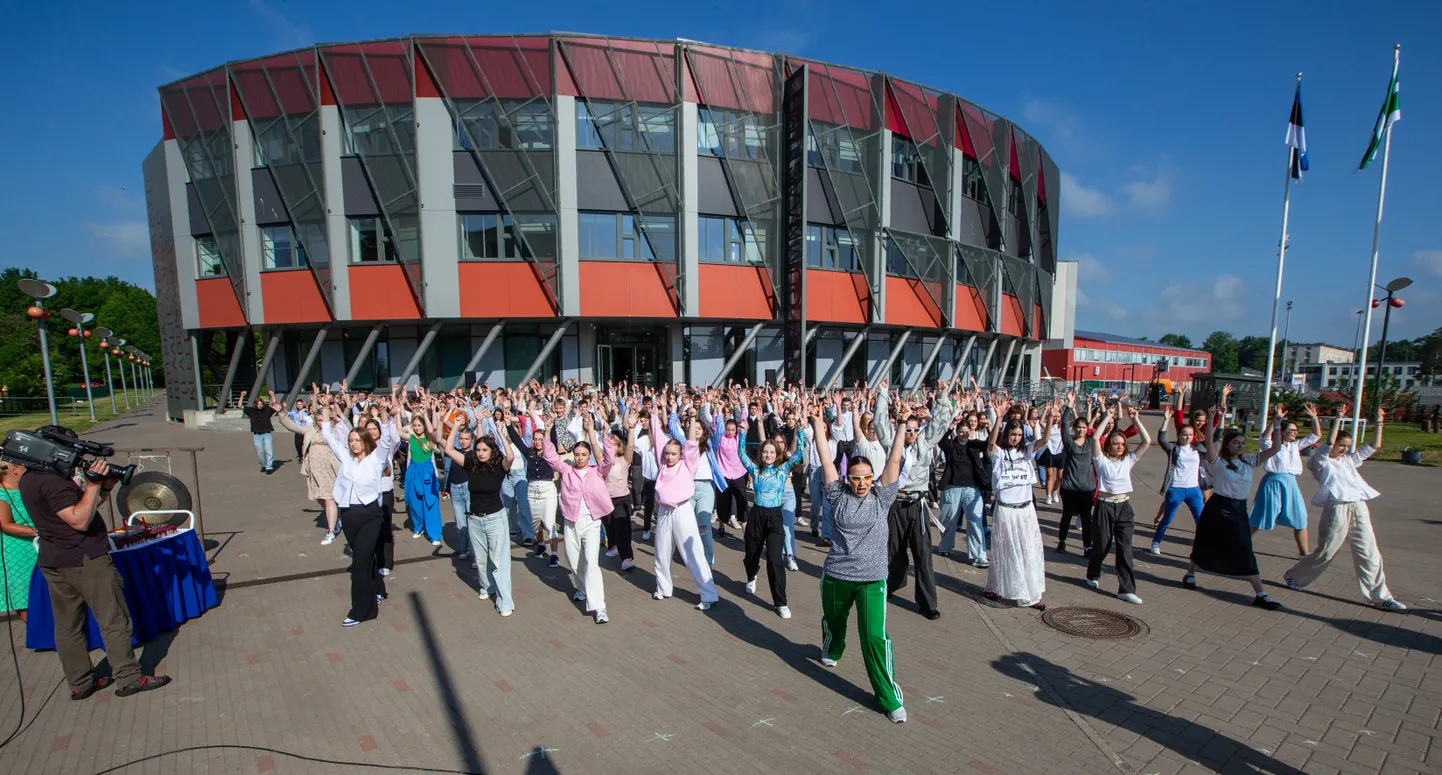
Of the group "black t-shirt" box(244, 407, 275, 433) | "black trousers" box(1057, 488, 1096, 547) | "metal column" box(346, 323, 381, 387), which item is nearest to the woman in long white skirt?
"black trousers" box(1057, 488, 1096, 547)

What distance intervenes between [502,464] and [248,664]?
100 inches

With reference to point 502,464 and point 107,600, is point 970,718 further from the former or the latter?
point 107,600

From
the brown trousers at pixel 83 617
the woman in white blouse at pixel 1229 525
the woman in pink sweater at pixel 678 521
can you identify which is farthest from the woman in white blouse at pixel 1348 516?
the brown trousers at pixel 83 617

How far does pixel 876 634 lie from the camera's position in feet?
14.6

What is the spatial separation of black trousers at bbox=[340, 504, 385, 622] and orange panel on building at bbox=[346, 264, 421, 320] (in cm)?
1785

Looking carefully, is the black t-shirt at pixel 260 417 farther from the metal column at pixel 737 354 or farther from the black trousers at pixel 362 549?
the metal column at pixel 737 354

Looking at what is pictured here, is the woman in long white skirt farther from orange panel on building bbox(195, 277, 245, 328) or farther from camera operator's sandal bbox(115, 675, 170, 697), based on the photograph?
orange panel on building bbox(195, 277, 245, 328)

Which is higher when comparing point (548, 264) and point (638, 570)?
point (548, 264)

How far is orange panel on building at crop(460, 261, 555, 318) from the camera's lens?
2208 centimetres

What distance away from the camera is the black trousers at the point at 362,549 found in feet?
20.2

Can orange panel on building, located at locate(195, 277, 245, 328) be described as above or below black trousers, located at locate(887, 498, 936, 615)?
above

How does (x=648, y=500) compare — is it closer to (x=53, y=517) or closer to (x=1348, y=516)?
(x=53, y=517)

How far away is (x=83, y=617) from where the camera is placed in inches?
187

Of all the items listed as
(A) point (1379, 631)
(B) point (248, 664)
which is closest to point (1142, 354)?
A: (A) point (1379, 631)
